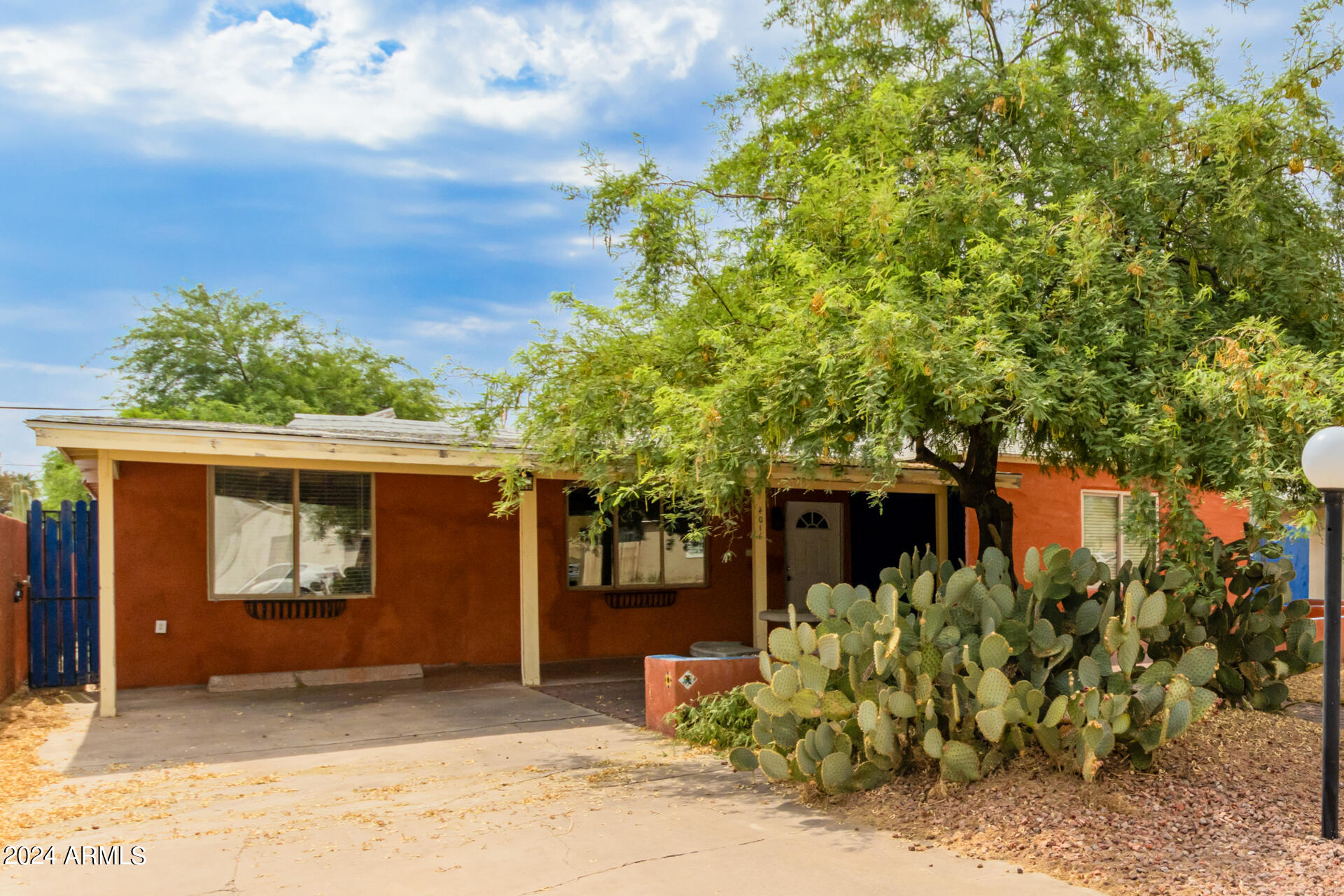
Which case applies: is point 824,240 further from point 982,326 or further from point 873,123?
point 982,326

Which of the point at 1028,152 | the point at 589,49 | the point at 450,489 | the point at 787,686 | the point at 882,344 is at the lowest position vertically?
the point at 787,686

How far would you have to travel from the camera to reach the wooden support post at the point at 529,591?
10.2m

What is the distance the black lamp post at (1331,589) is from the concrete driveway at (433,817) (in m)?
1.78

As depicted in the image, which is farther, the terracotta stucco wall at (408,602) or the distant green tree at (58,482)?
the distant green tree at (58,482)

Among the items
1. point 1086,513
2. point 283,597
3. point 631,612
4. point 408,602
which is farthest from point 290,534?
point 1086,513

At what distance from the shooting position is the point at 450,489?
458 inches

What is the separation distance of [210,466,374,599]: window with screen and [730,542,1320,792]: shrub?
6149mm

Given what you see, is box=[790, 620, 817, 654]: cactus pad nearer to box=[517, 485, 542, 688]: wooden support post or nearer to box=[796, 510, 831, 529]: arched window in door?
box=[517, 485, 542, 688]: wooden support post

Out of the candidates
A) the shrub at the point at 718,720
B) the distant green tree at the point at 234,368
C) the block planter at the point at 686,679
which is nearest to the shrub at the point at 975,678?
the shrub at the point at 718,720

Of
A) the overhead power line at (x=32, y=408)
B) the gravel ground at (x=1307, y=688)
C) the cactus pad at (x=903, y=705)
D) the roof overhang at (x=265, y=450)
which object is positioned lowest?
the gravel ground at (x=1307, y=688)

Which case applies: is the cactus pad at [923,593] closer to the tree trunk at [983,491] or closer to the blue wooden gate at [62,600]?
the tree trunk at [983,491]

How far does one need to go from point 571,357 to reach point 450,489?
3.89 m

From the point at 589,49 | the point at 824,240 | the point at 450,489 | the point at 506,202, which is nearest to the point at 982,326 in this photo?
the point at 824,240

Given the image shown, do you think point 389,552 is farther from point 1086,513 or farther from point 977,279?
point 1086,513
